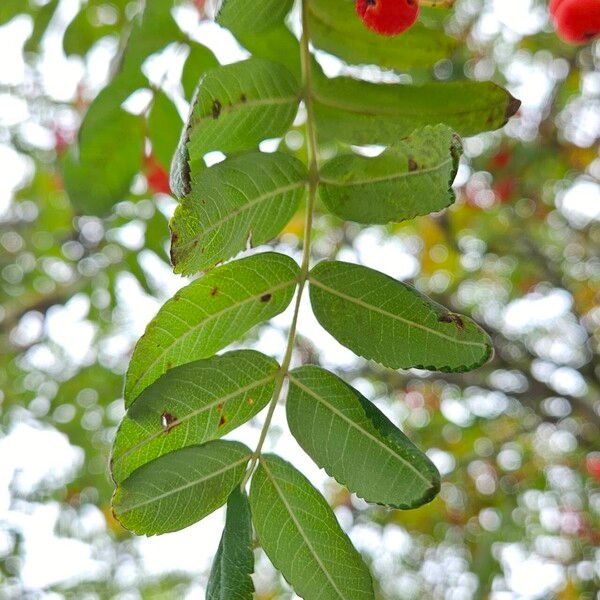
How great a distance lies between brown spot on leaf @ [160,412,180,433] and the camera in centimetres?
82

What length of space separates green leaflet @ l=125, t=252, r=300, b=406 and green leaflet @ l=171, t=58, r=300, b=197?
0.13 meters

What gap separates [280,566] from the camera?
32.4 inches

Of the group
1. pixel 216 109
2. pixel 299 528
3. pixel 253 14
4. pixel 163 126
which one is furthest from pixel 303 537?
pixel 163 126

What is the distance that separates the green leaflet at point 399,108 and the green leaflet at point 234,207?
0.46 ft

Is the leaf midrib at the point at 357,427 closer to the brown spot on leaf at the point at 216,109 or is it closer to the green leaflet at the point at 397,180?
the green leaflet at the point at 397,180

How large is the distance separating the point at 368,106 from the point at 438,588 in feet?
12.4

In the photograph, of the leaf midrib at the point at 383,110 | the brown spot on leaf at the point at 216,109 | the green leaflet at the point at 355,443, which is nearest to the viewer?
the green leaflet at the point at 355,443

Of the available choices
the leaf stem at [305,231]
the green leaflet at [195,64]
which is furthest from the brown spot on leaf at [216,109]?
the green leaflet at [195,64]

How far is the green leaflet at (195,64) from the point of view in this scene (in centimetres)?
136

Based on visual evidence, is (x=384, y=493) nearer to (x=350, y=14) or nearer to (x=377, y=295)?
(x=377, y=295)

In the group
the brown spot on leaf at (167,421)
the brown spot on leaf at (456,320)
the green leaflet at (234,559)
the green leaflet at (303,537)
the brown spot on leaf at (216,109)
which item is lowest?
the green leaflet at (303,537)

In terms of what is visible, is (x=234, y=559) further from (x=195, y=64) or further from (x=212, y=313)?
(x=195, y=64)

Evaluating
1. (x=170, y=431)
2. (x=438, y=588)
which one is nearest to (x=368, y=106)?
(x=170, y=431)

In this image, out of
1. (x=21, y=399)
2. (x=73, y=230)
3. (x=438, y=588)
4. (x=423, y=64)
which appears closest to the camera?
(x=423, y=64)
